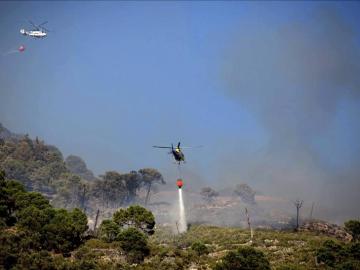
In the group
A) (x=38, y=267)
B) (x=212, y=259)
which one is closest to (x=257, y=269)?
(x=212, y=259)

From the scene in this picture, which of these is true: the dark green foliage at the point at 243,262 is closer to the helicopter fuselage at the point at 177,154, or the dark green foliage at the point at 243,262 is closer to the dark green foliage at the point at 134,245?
the dark green foliage at the point at 134,245

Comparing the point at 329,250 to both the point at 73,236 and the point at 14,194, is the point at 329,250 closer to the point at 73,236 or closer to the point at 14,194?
the point at 73,236

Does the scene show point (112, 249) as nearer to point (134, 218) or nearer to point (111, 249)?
point (111, 249)

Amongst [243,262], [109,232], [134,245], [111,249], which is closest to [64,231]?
[111,249]

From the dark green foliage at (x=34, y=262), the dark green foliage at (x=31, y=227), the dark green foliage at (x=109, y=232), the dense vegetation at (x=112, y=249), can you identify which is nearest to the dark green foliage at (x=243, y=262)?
the dense vegetation at (x=112, y=249)

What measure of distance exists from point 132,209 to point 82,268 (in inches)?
1464

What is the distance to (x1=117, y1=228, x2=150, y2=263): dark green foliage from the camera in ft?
248

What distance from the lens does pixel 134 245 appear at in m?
77.6

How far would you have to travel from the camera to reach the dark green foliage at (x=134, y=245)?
7549 cm

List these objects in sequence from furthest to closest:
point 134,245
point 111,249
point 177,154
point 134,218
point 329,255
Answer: point 134,218 < point 177,154 < point 111,249 < point 134,245 < point 329,255

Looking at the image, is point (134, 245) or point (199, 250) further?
point (199, 250)

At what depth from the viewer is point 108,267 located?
6419 centimetres

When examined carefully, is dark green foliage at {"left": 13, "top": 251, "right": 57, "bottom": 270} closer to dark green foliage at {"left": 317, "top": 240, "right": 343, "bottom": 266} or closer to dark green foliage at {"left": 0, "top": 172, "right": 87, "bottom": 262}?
dark green foliage at {"left": 0, "top": 172, "right": 87, "bottom": 262}

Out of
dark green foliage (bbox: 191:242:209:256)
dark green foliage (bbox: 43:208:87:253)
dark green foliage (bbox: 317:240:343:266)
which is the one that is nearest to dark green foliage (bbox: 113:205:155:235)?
dark green foliage (bbox: 43:208:87:253)
